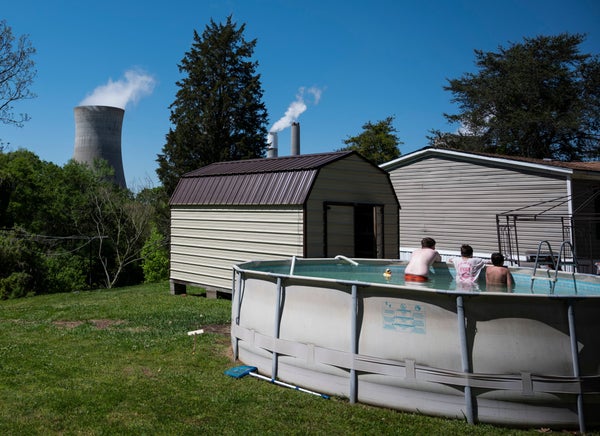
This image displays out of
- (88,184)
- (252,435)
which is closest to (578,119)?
(88,184)

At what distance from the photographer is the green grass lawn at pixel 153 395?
15.7 feet

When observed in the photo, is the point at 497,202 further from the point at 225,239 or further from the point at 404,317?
the point at 404,317

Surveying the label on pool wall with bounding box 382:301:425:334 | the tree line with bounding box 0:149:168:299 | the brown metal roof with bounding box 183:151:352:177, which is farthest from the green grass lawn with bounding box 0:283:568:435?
the tree line with bounding box 0:149:168:299

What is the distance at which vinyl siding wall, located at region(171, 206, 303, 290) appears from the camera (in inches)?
453

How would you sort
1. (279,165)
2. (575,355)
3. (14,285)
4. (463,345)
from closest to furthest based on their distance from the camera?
(575,355)
(463,345)
(279,165)
(14,285)

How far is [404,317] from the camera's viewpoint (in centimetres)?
508

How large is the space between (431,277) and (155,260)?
20748mm

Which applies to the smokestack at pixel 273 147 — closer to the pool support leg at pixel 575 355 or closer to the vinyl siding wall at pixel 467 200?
the vinyl siding wall at pixel 467 200

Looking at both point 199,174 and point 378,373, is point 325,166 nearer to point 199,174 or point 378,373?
point 199,174

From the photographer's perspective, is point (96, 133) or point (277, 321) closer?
point (277, 321)

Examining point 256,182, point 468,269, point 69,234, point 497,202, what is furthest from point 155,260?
point 468,269

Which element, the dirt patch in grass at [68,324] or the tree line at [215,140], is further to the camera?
the tree line at [215,140]

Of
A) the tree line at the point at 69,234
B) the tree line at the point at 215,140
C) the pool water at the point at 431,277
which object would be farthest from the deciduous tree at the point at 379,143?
the pool water at the point at 431,277

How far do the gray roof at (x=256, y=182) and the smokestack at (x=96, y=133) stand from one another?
33450 millimetres
